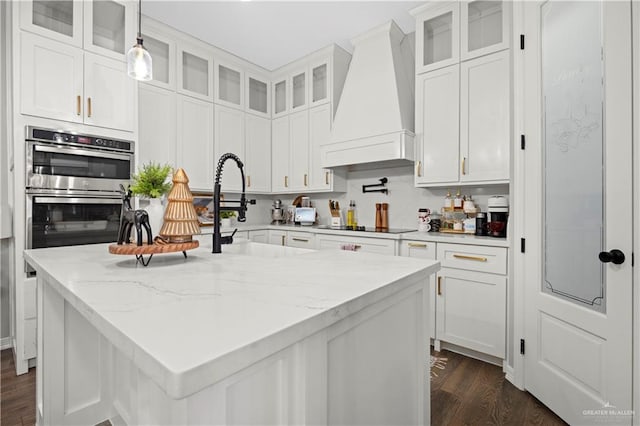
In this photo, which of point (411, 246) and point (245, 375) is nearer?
point (245, 375)

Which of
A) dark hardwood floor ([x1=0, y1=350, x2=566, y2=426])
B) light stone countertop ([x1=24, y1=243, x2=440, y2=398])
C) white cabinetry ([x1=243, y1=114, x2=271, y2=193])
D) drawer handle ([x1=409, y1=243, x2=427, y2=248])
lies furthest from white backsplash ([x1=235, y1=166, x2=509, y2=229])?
light stone countertop ([x1=24, y1=243, x2=440, y2=398])

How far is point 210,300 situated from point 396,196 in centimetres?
288

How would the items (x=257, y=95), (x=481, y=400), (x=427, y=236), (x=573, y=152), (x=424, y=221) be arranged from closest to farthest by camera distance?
(x=573, y=152)
(x=481, y=400)
(x=427, y=236)
(x=424, y=221)
(x=257, y=95)

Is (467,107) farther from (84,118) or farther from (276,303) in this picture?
(84,118)

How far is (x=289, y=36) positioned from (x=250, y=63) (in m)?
0.83

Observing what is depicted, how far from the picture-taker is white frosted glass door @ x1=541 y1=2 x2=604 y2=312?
5.01ft

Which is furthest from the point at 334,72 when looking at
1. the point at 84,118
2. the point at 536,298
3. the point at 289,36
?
the point at 536,298

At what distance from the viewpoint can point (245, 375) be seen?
0.60m

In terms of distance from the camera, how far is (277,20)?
9.87ft

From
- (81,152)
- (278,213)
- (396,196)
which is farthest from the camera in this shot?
(278,213)

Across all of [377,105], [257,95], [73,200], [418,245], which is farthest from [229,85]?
[418,245]

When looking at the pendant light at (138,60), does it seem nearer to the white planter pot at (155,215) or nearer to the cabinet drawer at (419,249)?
the white planter pot at (155,215)

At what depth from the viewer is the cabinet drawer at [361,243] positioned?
2707 millimetres

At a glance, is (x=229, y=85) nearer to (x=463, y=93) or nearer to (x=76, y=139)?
(x=76, y=139)
